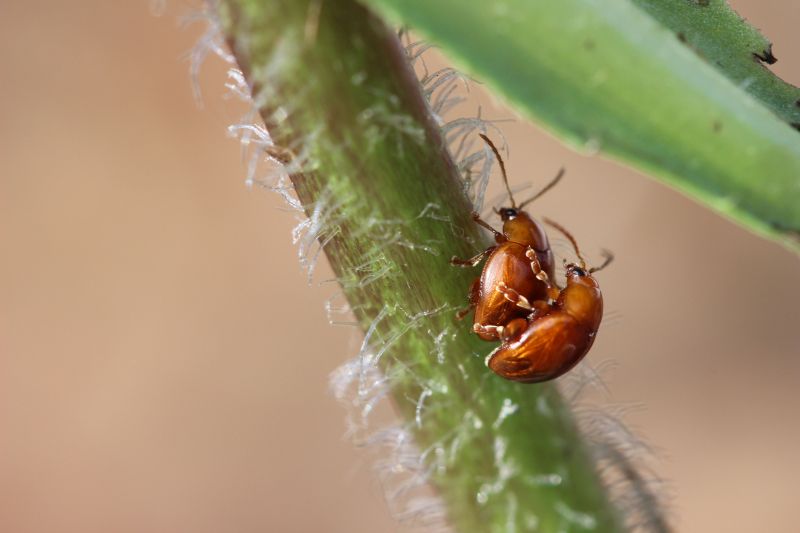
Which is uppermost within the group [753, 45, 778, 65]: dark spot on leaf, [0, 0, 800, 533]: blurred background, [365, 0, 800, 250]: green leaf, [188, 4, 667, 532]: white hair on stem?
[753, 45, 778, 65]: dark spot on leaf

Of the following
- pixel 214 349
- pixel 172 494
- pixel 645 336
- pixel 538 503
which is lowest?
pixel 172 494

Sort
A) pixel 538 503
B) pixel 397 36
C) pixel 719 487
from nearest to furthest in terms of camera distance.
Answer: pixel 397 36 → pixel 538 503 → pixel 719 487

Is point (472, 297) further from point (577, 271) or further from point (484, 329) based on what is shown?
point (577, 271)

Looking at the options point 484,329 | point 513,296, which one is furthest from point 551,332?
point 484,329

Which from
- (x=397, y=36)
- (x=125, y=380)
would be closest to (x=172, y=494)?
(x=125, y=380)

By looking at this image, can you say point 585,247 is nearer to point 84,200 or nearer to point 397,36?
point 84,200

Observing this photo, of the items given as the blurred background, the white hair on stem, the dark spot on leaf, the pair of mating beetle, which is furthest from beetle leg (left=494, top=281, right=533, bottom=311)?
the blurred background

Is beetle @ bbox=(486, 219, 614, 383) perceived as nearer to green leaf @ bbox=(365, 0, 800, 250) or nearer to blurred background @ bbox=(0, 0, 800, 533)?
green leaf @ bbox=(365, 0, 800, 250)
